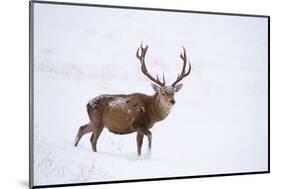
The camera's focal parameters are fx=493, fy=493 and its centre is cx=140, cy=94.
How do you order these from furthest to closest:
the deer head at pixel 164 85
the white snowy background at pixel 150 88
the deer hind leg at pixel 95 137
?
the deer head at pixel 164 85, the deer hind leg at pixel 95 137, the white snowy background at pixel 150 88

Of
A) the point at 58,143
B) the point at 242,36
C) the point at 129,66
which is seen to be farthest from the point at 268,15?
the point at 58,143

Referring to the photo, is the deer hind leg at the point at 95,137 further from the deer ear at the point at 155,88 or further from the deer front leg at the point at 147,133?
the deer ear at the point at 155,88

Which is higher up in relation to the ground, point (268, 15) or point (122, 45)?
point (268, 15)

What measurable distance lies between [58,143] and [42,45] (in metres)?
0.83

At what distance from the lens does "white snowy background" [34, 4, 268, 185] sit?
4125 mm

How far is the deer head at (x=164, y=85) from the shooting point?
4.41m

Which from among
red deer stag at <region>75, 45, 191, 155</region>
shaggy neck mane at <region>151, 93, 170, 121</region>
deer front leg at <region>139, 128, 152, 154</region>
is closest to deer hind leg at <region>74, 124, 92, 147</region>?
red deer stag at <region>75, 45, 191, 155</region>

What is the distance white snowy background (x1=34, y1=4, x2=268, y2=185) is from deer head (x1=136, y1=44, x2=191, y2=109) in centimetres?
5

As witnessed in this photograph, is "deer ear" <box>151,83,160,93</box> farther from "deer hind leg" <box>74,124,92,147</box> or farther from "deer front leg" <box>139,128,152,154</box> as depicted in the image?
"deer hind leg" <box>74,124,92,147</box>

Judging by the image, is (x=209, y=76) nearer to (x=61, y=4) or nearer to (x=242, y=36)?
(x=242, y=36)

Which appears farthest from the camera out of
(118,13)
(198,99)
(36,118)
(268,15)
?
(268,15)

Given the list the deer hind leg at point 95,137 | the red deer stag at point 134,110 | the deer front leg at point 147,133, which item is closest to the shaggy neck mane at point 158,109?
the red deer stag at point 134,110

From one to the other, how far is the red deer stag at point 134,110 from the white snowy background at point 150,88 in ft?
0.17

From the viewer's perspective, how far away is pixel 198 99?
4.63 meters
